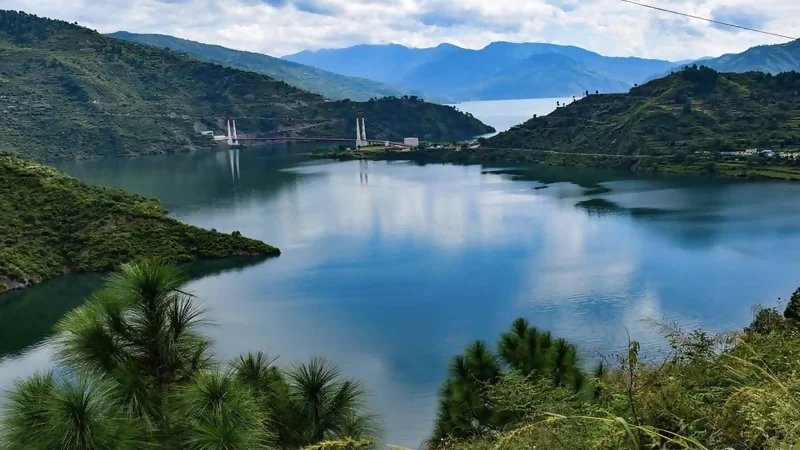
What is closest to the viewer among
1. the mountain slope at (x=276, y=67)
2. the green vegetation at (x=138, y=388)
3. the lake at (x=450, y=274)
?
the green vegetation at (x=138, y=388)

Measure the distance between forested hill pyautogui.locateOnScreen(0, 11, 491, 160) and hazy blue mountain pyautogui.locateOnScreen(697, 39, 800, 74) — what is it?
92198mm

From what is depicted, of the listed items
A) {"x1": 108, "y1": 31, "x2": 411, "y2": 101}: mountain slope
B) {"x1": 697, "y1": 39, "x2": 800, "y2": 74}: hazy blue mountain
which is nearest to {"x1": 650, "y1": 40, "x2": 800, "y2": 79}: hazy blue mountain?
{"x1": 697, "y1": 39, "x2": 800, "y2": 74}: hazy blue mountain

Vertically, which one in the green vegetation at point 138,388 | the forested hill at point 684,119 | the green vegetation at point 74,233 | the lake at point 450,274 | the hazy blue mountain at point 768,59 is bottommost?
the lake at point 450,274

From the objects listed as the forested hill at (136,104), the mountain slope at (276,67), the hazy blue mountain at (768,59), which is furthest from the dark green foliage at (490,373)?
the hazy blue mountain at (768,59)

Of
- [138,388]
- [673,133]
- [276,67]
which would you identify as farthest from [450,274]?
[276,67]

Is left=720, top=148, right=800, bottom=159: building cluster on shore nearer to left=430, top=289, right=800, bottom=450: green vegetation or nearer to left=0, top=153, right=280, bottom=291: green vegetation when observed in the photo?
left=0, top=153, right=280, bottom=291: green vegetation

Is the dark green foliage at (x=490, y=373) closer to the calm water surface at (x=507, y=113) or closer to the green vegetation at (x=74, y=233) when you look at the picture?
the green vegetation at (x=74, y=233)

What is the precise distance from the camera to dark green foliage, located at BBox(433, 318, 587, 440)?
16.2 ft

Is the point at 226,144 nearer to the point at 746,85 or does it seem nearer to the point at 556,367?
the point at 746,85

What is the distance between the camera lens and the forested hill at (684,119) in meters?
32.9

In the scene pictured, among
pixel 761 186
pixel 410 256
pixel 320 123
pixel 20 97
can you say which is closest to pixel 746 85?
pixel 761 186

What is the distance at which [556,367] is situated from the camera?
5.12 metres

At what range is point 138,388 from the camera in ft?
7.61

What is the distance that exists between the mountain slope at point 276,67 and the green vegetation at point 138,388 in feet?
411
